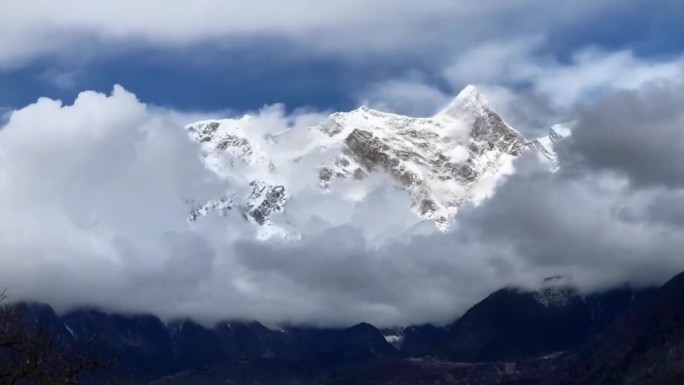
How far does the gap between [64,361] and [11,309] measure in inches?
183

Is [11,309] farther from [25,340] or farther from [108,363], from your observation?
[108,363]

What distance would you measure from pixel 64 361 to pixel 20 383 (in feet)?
13.3

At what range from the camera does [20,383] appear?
74.9 metres

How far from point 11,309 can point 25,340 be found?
2.91 meters

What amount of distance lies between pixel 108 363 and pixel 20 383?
30.0 feet

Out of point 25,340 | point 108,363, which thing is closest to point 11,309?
point 25,340

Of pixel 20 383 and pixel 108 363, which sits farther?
pixel 20 383

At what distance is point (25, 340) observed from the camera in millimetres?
69438

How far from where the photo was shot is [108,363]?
69.0m

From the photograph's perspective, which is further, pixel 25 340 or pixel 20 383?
pixel 20 383

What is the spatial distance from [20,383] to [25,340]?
Answer: 6641 millimetres

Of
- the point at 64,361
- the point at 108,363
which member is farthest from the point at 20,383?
the point at 108,363

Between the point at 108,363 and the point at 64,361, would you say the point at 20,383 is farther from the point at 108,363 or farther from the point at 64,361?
the point at 108,363
